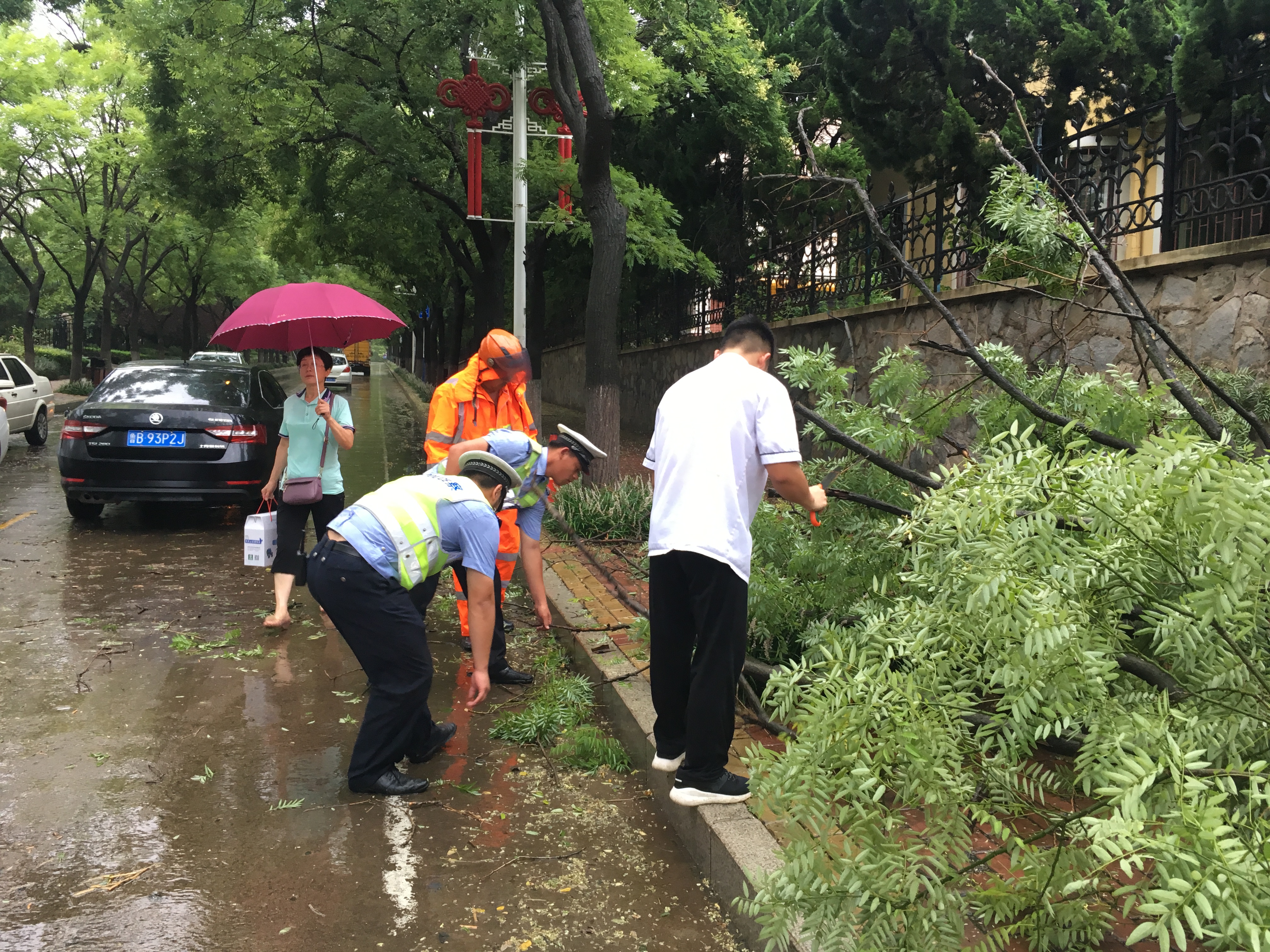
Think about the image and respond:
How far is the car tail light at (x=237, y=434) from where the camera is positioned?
9641 mm

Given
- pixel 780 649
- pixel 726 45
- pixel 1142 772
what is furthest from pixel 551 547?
pixel 726 45

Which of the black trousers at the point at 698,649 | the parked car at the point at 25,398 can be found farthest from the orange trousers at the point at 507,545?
the parked car at the point at 25,398

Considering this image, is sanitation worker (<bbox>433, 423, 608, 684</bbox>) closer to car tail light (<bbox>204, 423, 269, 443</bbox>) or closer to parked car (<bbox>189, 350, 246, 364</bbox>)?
car tail light (<bbox>204, 423, 269, 443</bbox>)

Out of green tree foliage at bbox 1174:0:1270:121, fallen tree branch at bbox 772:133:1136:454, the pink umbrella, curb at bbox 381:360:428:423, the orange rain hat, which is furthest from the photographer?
curb at bbox 381:360:428:423

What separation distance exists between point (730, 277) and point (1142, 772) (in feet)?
44.8

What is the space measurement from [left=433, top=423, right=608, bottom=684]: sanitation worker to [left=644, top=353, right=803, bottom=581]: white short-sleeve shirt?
0.73 metres

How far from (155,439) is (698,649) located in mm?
7616

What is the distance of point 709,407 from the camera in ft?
11.9

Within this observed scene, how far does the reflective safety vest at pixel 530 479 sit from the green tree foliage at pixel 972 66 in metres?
6.40

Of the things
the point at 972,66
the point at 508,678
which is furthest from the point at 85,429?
the point at 972,66

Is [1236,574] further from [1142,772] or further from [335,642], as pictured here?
[335,642]

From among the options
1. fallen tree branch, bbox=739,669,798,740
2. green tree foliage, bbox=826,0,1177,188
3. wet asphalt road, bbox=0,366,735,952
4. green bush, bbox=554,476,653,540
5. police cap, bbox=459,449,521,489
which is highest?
green tree foliage, bbox=826,0,1177,188

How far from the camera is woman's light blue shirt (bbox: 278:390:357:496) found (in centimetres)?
655

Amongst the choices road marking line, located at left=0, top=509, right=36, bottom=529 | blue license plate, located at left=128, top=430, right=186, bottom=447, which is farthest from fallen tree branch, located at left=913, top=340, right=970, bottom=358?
road marking line, located at left=0, top=509, right=36, bottom=529
